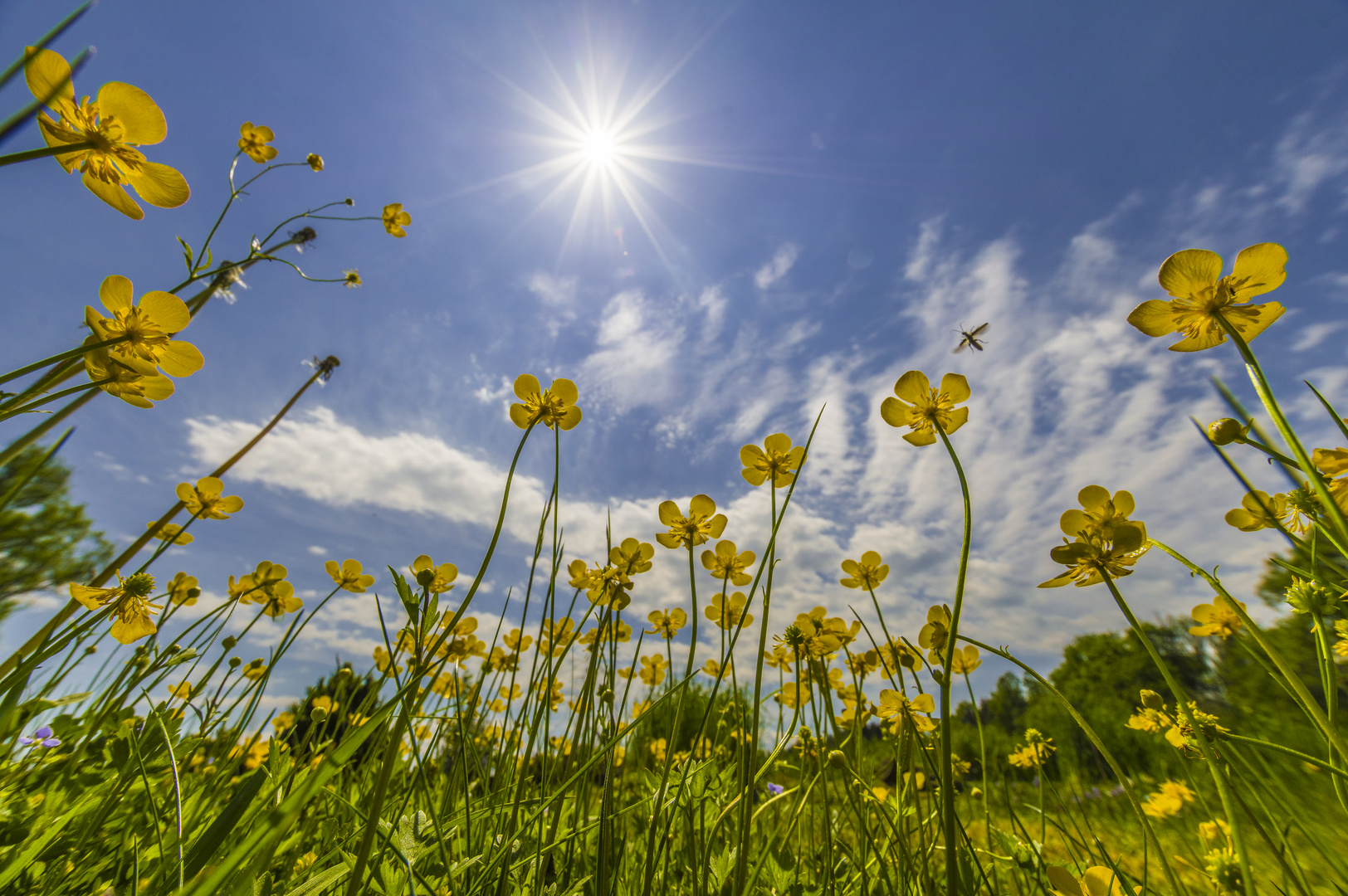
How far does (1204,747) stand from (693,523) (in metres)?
1.04

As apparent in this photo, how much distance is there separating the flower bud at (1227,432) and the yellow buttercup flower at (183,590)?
3321 mm

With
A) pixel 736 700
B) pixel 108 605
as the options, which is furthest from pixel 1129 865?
pixel 108 605

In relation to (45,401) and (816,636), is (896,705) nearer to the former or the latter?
(816,636)

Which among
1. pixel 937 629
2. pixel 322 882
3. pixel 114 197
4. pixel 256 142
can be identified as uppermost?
pixel 256 142

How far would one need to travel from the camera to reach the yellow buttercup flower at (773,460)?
151 centimetres

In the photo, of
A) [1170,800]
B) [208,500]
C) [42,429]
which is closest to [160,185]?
[42,429]

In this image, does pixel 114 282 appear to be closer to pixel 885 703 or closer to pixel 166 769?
pixel 166 769

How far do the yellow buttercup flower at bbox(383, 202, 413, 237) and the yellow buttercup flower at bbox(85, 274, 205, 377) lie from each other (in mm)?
2298

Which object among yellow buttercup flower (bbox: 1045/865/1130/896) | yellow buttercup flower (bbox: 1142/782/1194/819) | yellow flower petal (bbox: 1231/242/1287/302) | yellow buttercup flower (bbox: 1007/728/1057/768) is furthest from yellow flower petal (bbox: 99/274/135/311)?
yellow buttercup flower (bbox: 1142/782/1194/819)

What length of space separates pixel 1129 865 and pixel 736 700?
2582 mm

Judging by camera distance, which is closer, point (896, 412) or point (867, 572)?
point (896, 412)

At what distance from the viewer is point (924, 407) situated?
1.25m

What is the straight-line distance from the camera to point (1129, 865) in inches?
95.3

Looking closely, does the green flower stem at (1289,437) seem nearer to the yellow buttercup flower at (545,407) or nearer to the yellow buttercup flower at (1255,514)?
the yellow buttercup flower at (1255,514)
